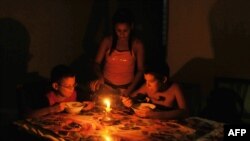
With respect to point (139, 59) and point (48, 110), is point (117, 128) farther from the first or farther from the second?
point (139, 59)

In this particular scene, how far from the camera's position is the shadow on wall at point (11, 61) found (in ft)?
15.4

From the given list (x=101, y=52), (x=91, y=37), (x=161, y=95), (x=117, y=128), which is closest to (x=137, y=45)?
(x=101, y=52)

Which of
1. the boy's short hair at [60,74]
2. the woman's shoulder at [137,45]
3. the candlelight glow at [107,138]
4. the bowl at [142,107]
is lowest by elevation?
the candlelight glow at [107,138]

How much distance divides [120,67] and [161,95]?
2.58ft

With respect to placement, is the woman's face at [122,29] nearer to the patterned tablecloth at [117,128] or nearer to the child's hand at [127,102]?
the child's hand at [127,102]

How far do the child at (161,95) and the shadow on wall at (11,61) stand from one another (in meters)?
2.03

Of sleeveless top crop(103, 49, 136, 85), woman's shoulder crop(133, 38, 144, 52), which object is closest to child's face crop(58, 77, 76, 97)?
sleeveless top crop(103, 49, 136, 85)

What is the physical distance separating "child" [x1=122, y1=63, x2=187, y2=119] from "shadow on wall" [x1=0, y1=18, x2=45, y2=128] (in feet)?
6.65

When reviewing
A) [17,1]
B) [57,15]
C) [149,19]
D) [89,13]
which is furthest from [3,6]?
[149,19]

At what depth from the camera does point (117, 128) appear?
2680 millimetres

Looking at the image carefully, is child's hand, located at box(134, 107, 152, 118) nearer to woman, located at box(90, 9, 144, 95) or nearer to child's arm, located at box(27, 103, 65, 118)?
child's arm, located at box(27, 103, 65, 118)

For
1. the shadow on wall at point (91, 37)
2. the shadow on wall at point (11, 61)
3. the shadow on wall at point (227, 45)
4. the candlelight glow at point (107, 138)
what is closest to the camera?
the candlelight glow at point (107, 138)

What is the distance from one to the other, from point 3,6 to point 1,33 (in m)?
0.38

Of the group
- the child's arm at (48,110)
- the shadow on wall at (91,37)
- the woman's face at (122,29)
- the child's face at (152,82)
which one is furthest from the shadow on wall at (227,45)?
the child's arm at (48,110)
